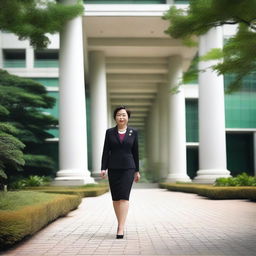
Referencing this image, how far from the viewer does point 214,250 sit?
6.82 m

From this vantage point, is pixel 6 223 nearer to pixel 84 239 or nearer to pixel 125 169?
pixel 84 239

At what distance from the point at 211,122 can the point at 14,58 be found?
2665cm

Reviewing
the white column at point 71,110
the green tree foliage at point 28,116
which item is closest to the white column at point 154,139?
the green tree foliage at point 28,116

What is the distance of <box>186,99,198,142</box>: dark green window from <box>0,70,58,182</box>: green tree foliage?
22.8 metres

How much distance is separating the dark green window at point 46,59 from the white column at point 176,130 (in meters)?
12.7

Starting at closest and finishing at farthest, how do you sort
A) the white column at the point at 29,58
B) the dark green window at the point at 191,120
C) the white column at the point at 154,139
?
the white column at the point at 29,58
the dark green window at the point at 191,120
the white column at the point at 154,139

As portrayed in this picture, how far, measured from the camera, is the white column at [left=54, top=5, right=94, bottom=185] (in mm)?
24953

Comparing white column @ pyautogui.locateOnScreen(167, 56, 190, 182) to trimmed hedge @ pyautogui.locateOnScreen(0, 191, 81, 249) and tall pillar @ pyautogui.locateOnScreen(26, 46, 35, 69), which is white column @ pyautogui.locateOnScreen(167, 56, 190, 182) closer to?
tall pillar @ pyautogui.locateOnScreen(26, 46, 35, 69)

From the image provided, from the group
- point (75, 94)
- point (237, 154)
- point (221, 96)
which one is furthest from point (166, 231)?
point (237, 154)

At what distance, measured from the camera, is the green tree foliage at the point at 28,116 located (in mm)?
29281

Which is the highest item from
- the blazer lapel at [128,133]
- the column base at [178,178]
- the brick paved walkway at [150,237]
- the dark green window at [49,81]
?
the dark green window at [49,81]

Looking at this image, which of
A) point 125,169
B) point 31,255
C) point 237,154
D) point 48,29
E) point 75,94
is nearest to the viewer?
point 31,255

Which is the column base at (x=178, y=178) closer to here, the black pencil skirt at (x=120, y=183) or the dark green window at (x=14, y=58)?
the dark green window at (x=14, y=58)

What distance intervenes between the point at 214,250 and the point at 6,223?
9.72 ft
